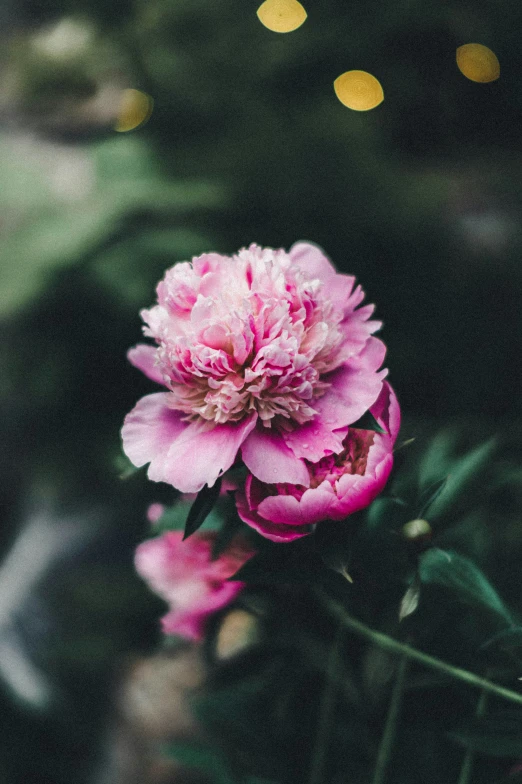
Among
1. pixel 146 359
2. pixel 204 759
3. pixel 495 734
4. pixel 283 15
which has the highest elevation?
pixel 283 15

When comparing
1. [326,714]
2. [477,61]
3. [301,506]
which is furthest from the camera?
[477,61]

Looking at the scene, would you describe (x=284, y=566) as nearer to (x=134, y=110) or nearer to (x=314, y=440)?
(x=314, y=440)

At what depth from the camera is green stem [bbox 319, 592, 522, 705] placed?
43cm

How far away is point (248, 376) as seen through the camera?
396 millimetres

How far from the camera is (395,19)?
108cm

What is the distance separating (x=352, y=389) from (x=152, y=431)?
129 mm

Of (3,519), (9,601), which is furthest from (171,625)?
(3,519)

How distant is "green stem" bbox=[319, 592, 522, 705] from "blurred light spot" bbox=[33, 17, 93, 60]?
1.22m

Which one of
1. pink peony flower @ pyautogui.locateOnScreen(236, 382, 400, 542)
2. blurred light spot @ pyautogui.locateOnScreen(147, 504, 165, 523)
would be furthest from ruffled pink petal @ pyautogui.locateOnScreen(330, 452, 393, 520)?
blurred light spot @ pyautogui.locateOnScreen(147, 504, 165, 523)

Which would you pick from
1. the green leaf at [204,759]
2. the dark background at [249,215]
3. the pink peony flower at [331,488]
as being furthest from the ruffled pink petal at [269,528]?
the dark background at [249,215]

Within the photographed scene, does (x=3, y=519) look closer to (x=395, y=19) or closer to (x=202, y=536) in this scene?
(x=202, y=536)

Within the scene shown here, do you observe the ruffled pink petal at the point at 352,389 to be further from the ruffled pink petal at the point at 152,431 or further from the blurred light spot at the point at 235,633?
the blurred light spot at the point at 235,633

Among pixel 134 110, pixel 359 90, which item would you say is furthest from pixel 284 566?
pixel 134 110

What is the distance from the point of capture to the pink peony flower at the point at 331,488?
38 centimetres
